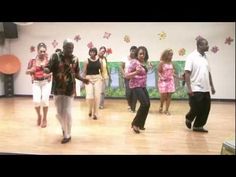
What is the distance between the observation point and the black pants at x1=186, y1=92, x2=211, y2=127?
159 inches

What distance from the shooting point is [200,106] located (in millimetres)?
4066

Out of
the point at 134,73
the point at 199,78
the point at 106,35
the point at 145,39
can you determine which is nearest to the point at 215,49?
the point at 145,39

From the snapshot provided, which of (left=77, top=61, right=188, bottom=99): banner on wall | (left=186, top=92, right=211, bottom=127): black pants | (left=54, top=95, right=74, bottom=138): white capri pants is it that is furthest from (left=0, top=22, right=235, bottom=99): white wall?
(left=54, top=95, right=74, bottom=138): white capri pants

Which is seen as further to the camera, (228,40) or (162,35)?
(162,35)

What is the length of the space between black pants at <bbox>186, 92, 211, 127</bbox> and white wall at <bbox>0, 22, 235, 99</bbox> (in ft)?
9.95

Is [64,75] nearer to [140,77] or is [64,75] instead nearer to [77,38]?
[140,77]

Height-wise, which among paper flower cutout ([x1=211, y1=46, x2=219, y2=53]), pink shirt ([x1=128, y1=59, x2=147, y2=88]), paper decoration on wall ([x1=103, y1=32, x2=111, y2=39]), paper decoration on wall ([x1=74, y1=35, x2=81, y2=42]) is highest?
paper decoration on wall ([x1=103, y1=32, x2=111, y2=39])

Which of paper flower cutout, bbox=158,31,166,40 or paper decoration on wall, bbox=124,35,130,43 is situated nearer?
paper flower cutout, bbox=158,31,166,40

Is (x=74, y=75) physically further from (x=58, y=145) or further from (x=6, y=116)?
(x=6, y=116)

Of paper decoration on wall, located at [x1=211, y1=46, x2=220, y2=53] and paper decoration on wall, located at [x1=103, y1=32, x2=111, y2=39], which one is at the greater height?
paper decoration on wall, located at [x1=103, y1=32, x2=111, y2=39]

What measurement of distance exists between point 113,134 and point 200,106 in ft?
3.66

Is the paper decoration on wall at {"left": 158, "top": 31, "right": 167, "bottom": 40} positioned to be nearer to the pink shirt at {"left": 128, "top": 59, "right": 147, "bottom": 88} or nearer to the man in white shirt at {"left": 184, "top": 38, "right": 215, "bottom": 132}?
the man in white shirt at {"left": 184, "top": 38, "right": 215, "bottom": 132}

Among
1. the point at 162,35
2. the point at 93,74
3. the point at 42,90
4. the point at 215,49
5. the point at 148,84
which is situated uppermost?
the point at 162,35
